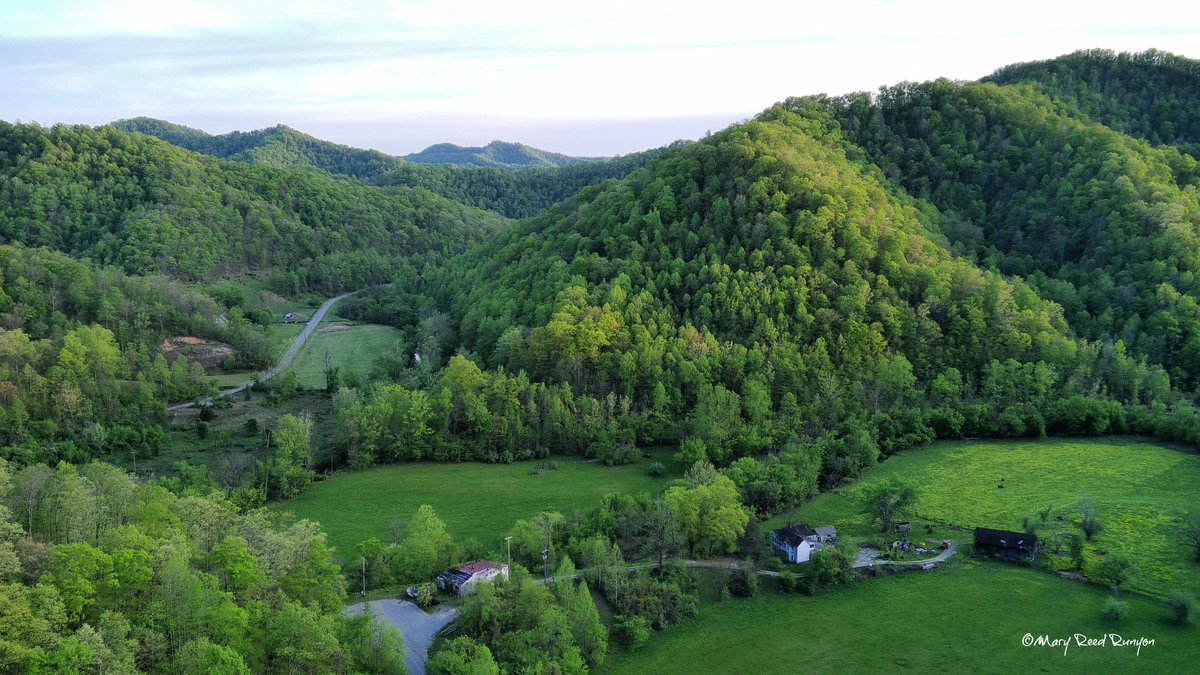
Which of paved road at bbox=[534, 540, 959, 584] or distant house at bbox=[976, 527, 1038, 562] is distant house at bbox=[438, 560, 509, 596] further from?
distant house at bbox=[976, 527, 1038, 562]

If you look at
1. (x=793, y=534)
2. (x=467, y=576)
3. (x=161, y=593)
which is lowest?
(x=793, y=534)

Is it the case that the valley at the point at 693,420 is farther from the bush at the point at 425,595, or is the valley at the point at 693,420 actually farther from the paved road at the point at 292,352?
the paved road at the point at 292,352

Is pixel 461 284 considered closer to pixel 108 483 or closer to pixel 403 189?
pixel 108 483

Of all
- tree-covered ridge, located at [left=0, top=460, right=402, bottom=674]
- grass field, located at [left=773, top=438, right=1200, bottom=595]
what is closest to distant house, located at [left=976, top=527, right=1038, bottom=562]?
grass field, located at [left=773, top=438, right=1200, bottom=595]

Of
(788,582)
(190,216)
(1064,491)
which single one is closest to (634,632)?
(788,582)

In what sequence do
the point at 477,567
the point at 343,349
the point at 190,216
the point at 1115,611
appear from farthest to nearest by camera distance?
1. the point at 190,216
2. the point at 343,349
3. the point at 477,567
4. the point at 1115,611

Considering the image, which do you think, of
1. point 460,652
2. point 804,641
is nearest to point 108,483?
point 460,652

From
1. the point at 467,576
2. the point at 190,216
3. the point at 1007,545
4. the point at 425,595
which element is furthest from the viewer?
the point at 190,216

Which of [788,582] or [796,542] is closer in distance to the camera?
[788,582]

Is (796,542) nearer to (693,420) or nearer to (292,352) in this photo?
(693,420)
